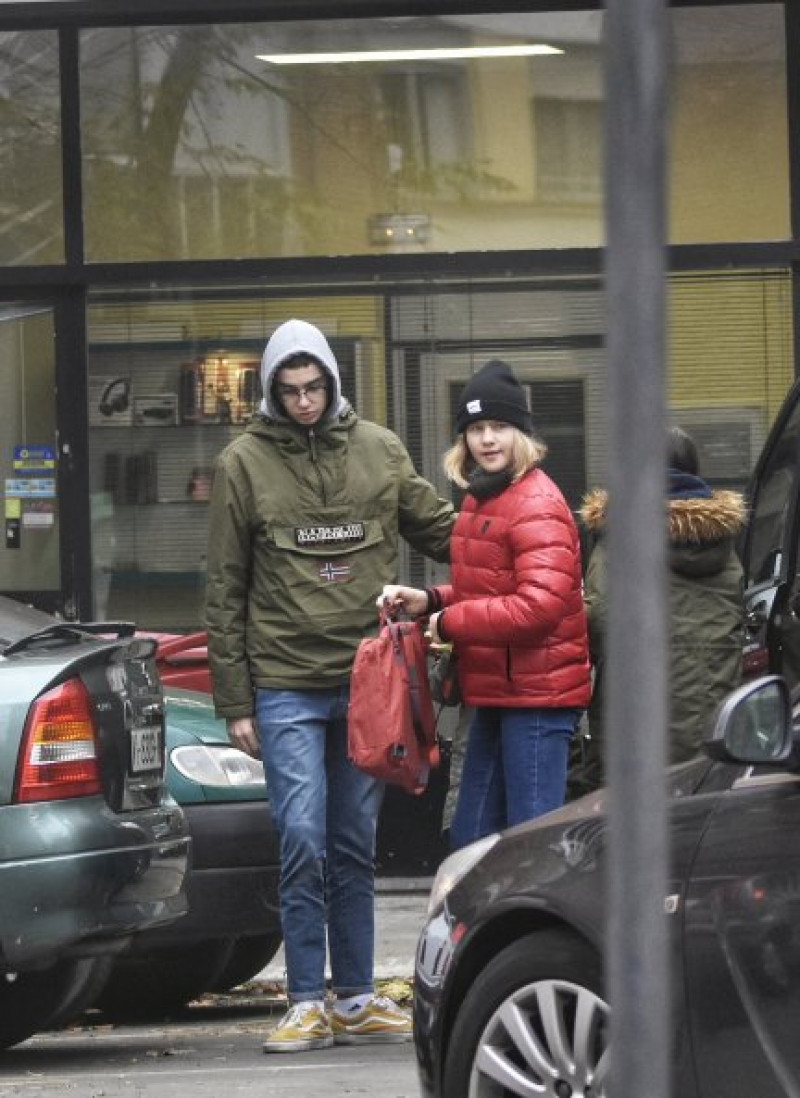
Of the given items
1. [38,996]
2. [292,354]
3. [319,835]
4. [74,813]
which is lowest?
[38,996]

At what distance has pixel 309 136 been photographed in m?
10.9

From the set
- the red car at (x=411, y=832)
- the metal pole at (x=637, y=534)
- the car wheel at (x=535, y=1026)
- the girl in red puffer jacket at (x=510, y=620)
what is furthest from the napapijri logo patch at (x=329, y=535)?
the metal pole at (x=637, y=534)

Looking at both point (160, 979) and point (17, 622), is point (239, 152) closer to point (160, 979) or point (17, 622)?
point (160, 979)

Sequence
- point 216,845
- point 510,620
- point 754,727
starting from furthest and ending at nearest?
point 216,845
point 510,620
point 754,727

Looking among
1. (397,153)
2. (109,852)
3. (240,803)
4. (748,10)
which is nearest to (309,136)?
(397,153)

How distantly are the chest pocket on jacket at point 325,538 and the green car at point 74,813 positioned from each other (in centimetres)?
50

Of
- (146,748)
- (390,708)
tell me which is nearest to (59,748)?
(146,748)

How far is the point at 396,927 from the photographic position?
9.69 meters

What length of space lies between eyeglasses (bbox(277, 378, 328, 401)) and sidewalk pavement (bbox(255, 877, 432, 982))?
84.4 inches

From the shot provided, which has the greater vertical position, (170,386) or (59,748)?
(170,386)

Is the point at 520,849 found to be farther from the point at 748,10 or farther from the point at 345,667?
the point at 748,10

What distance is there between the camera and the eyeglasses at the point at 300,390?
698 cm

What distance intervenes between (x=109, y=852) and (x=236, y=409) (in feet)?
14.9

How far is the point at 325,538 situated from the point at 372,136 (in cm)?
423
